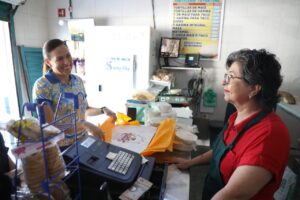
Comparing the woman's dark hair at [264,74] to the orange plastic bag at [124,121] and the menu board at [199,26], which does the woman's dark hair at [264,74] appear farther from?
the menu board at [199,26]

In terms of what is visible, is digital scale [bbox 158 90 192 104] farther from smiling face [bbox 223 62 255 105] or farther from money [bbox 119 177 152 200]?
money [bbox 119 177 152 200]

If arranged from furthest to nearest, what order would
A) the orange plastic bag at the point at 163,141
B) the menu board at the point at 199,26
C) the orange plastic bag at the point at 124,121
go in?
the menu board at the point at 199,26, the orange plastic bag at the point at 124,121, the orange plastic bag at the point at 163,141

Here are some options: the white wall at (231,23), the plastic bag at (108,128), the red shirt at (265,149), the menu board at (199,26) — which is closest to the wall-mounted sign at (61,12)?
the white wall at (231,23)

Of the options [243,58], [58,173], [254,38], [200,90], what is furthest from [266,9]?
[58,173]

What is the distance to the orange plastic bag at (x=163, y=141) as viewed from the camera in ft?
3.62

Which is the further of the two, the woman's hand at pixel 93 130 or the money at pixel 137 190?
the woman's hand at pixel 93 130

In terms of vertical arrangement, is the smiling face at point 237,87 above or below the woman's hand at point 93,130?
→ above

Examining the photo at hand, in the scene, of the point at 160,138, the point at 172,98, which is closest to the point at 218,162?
the point at 160,138

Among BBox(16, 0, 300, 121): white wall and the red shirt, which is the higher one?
BBox(16, 0, 300, 121): white wall

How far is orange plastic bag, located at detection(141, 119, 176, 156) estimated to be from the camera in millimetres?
1104

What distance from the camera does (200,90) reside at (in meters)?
3.07

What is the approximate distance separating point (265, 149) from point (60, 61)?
4.17ft

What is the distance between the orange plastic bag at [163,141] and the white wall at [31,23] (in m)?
2.56

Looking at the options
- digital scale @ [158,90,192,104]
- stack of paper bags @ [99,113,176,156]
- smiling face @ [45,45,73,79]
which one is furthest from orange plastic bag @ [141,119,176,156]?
digital scale @ [158,90,192,104]
